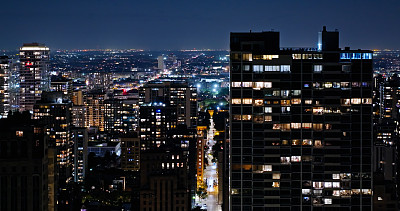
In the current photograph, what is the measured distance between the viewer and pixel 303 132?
146 feet

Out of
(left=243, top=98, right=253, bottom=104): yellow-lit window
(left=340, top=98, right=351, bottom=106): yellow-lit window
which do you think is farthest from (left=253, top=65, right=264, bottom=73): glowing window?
(left=340, top=98, right=351, bottom=106): yellow-lit window

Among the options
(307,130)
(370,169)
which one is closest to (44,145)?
(307,130)

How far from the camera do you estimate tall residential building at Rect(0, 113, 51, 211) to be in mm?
37812

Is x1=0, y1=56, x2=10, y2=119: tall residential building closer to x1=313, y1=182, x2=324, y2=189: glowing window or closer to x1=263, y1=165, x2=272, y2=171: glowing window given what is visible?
x1=263, y1=165, x2=272, y2=171: glowing window

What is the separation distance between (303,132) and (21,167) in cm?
1481

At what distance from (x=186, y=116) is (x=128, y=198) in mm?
52386

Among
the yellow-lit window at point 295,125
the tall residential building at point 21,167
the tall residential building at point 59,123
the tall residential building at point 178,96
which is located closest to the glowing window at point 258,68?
the yellow-lit window at point 295,125

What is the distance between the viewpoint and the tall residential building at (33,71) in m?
149

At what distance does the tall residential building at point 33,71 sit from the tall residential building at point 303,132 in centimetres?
10641

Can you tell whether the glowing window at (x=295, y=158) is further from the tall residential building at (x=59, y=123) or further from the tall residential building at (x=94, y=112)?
the tall residential building at (x=94, y=112)

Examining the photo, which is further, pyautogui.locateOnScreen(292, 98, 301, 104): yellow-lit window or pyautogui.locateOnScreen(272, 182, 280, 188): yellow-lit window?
pyautogui.locateOnScreen(292, 98, 301, 104): yellow-lit window

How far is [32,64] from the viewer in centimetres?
15362

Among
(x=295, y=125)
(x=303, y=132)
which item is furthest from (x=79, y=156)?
(x=303, y=132)

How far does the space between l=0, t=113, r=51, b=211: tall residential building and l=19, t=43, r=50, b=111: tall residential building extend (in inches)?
4327
